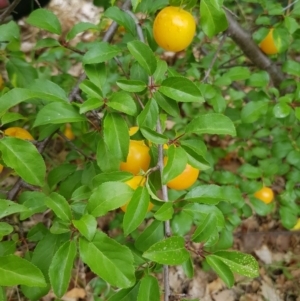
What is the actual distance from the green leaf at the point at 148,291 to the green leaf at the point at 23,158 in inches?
13.9

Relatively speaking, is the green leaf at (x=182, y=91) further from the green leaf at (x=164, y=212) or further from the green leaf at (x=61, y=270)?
the green leaf at (x=61, y=270)

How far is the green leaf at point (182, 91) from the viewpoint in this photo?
1096mm

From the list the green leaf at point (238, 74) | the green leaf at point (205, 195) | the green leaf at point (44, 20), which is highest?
the green leaf at point (44, 20)

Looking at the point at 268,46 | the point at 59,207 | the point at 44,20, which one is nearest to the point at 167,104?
the point at 59,207

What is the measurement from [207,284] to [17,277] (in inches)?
67.2

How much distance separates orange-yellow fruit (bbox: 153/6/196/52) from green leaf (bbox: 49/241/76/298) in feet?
2.25

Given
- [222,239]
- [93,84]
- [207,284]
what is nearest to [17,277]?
[93,84]

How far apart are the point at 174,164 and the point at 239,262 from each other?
11.4 inches

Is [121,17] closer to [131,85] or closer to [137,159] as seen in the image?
[131,85]

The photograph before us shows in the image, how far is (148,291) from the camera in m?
0.99

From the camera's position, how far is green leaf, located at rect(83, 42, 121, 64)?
1.16 metres

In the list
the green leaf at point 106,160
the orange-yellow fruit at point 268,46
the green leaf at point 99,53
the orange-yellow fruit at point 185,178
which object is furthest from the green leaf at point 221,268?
the orange-yellow fruit at point 268,46

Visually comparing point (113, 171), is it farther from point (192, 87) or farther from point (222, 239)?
point (222, 239)

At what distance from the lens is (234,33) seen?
179 cm
